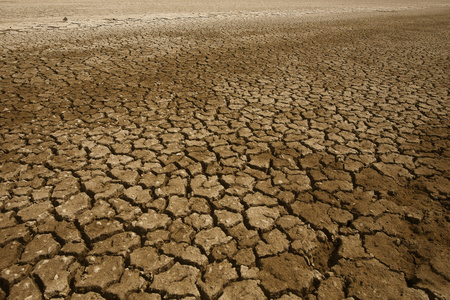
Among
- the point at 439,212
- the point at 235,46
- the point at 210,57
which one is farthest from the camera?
the point at 235,46

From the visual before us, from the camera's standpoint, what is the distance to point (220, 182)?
2.63 metres

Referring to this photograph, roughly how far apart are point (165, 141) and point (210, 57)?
3620 millimetres

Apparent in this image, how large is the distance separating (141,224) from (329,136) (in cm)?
239

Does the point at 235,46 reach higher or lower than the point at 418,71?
higher

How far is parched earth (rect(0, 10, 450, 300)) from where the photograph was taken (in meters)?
1.81

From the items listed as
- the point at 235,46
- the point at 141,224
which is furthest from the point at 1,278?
the point at 235,46

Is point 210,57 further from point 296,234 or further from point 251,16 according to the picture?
point 251,16

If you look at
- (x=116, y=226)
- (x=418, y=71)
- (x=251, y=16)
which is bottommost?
(x=116, y=226)

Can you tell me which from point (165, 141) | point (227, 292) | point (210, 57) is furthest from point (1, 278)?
point (210, 57)

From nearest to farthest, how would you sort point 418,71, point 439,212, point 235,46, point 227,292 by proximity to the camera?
point 227,292 → point 439,212 → point 418,71 → point 235,46

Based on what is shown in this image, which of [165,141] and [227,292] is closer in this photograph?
[227,292]

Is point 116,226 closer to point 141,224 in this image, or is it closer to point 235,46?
point 141,224

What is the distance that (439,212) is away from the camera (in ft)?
7.67

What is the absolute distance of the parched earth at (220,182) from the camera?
1807 mm
